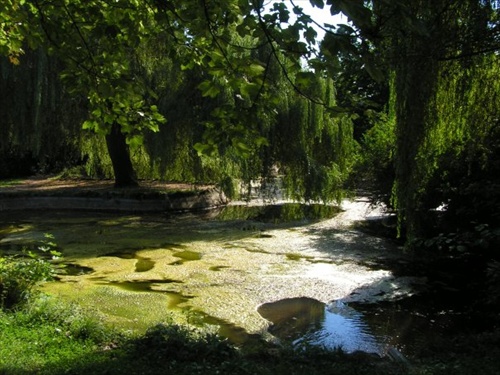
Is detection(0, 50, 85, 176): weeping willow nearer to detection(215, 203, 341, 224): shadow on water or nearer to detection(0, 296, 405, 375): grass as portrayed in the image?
detection(215, 203, 341, 224): shadow on water

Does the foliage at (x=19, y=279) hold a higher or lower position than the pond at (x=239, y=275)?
higher

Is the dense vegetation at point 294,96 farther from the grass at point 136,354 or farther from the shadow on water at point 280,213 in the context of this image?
the grass at point 136,354

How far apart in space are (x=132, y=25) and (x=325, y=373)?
10.4 ft

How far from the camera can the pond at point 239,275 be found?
607 cm

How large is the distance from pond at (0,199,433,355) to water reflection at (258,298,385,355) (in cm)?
1

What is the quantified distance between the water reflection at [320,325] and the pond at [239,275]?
0.04 ft

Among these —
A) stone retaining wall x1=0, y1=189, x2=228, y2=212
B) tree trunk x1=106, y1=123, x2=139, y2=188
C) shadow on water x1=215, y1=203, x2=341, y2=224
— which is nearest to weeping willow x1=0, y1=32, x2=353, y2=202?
shadow on water x1=215, y1=203, x2=341, y2=224

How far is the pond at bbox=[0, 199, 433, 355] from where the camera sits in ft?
19.9

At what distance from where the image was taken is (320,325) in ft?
20.1

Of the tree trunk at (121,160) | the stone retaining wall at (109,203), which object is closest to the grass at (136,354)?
the stone retaining wall at (109,203)

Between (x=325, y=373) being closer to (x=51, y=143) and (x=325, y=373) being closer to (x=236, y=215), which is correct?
(x=236, y=215)

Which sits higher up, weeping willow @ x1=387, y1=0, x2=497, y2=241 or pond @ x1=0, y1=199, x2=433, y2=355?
weeping willow @ x1=387, y1=0, x2=497, y2=241

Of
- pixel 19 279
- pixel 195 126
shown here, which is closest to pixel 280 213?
pixel 195 126

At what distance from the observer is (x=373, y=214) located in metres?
14.9
